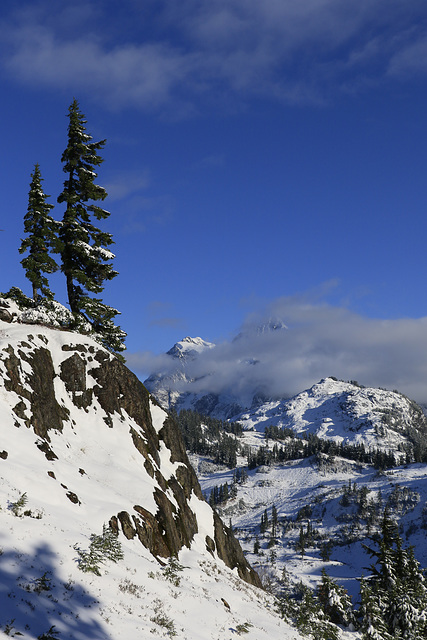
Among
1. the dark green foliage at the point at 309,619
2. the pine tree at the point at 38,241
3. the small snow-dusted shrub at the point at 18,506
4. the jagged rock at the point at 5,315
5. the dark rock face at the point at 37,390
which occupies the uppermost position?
the pine tree at the point at 38,241

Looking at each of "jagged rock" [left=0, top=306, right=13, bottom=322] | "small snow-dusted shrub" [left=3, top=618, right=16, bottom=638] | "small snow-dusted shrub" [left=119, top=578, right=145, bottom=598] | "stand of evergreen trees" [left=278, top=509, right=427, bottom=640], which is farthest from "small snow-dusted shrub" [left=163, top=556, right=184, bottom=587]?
"jagged rock" [left=0, top=306, right=13, bottom=322]

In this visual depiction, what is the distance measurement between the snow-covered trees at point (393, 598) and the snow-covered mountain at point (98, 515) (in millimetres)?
7450

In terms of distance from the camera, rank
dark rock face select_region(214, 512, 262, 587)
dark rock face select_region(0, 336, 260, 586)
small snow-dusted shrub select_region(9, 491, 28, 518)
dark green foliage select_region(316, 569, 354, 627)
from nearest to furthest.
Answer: small snow-dusted shrub select_region(9, 491, 28, 518), dark rock face select_region(0, 336, 260, 586), dark rock face select_region(214, 512, 262, 587), dark green foliage select_region(316, 569, 354, 627)

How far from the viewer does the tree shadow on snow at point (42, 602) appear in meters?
10.1

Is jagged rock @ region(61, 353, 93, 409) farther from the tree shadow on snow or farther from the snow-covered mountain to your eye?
the tree shadow on snow

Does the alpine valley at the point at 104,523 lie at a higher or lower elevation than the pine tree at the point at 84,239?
lower

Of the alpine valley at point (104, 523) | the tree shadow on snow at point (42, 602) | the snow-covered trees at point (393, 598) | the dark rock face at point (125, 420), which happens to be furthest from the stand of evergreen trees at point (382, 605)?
the tree shadow on snow at point (42, 602)

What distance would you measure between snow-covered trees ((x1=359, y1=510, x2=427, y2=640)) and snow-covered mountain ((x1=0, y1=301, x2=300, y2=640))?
7.45m

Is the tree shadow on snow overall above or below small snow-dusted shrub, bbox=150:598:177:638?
above

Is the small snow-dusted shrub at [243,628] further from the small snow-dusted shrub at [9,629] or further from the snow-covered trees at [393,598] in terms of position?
the snow-covered trees at [393,598]

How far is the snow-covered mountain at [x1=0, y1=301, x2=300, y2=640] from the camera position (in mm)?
12305

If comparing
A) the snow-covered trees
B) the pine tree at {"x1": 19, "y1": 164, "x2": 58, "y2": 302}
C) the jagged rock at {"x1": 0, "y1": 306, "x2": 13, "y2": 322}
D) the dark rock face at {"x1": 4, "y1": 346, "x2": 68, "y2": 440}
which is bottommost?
the snow-covered trees

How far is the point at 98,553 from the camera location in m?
15.1

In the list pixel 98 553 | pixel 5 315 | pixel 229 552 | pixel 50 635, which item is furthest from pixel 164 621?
pixel 229 552
